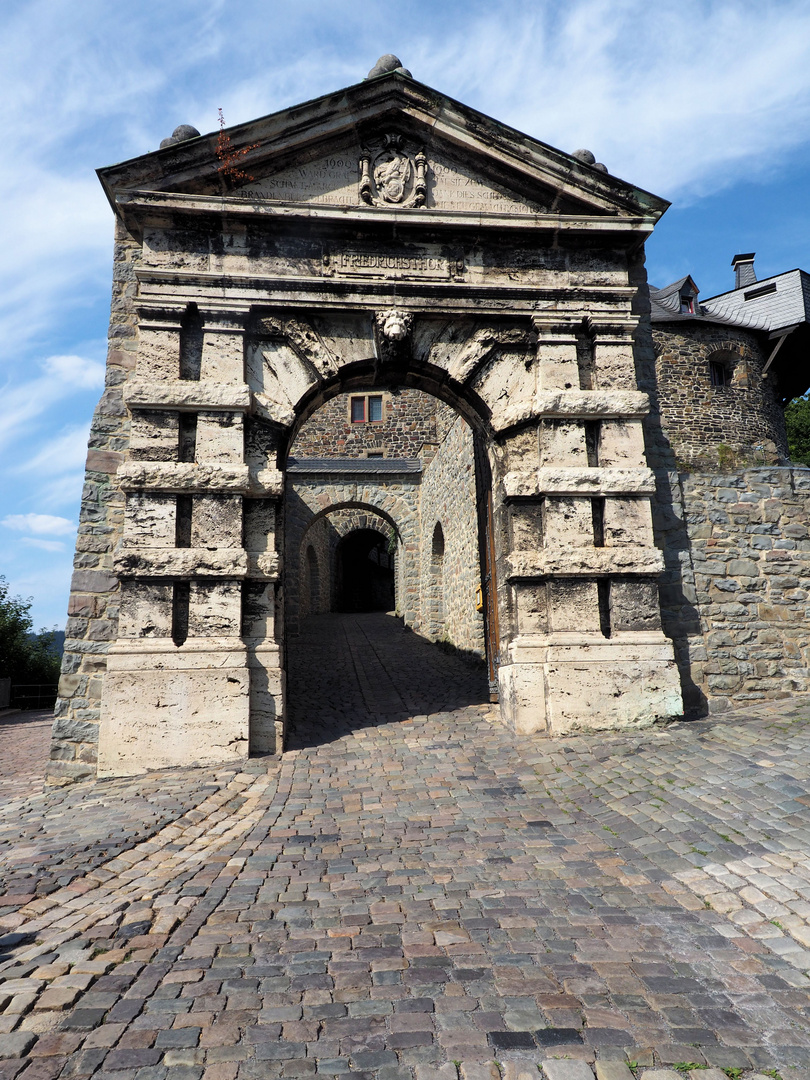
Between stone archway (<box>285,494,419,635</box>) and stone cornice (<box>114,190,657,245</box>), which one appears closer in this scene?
stone cornice (<box>114,190,657,245</box>)

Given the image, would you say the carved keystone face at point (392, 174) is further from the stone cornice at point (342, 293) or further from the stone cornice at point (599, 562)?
the stone cornice at point (599, 562)

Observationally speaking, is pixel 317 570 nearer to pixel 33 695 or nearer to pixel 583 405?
pixel 33 695

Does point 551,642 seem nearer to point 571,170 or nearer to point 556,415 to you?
→ point 556,415

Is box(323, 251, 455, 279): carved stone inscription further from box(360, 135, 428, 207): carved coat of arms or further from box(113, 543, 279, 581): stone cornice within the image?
box(113, 543, 279, 581): stone cornice

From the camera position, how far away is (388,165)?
676 centimetres

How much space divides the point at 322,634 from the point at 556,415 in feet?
34.3

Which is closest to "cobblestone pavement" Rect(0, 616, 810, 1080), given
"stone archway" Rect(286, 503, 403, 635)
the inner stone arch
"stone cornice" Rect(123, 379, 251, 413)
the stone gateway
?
the stone gateway

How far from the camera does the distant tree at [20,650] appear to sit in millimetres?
15766

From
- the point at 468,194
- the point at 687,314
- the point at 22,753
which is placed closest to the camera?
the point at 468,194

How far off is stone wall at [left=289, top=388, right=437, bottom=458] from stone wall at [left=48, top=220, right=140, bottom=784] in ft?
38.3

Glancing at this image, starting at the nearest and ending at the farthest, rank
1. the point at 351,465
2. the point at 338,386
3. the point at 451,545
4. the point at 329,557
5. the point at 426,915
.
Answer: the point at 426,915 → the point at 338,386 → the point at 451,545 → the point at 351,465 → the point at 329,557

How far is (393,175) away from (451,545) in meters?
7.62

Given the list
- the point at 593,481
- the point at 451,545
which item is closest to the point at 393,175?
the point at 593,481

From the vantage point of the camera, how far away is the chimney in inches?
1062
